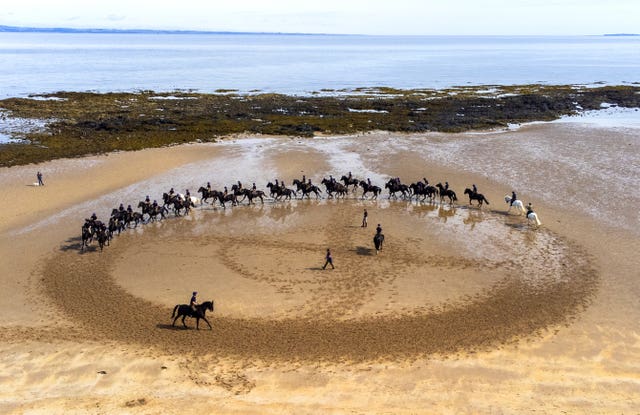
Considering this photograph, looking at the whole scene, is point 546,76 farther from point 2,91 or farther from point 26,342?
point 26,342

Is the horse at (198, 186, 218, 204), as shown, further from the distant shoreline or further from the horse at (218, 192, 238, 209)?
the distant shoreline

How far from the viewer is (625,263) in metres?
21.3

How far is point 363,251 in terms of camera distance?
22609 mm

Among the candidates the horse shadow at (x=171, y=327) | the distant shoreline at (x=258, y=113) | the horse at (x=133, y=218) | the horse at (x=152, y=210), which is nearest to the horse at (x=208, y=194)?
the horse at (x=152, y=210)

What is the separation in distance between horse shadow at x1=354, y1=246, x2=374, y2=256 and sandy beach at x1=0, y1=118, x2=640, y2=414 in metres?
0.11

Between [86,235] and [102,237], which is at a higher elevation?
[86,235]

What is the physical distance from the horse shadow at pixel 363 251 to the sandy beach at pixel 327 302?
114 millimetres

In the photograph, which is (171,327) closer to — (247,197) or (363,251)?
(363,251)

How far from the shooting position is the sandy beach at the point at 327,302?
13516 millimetres

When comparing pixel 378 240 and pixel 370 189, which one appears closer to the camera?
pixel 378 240

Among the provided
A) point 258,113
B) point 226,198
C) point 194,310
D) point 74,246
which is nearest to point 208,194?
point 226,198

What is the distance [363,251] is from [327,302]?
4.77 meters

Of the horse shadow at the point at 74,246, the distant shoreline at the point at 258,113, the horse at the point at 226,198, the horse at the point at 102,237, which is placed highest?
the distant shoreline at the point at 258,113

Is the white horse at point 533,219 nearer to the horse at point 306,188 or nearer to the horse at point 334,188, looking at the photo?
the horse at point 334,188
